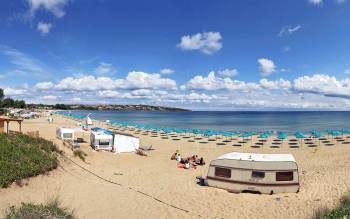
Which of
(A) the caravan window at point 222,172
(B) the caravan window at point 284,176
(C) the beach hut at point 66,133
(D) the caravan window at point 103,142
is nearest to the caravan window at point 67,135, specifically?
(C) the beach hut at point 66,133

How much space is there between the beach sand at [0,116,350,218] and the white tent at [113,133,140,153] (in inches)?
161

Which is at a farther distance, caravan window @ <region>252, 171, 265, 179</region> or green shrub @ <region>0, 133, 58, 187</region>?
caravan window @ <region>252, 171, 265, 179</region>

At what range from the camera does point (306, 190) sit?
15.3 meters

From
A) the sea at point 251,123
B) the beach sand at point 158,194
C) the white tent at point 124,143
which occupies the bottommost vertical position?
the sea at point 251,123

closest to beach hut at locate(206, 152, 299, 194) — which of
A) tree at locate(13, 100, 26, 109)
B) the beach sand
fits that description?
the beach sand

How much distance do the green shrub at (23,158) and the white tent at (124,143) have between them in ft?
25.4

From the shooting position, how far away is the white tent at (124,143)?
1003 inches

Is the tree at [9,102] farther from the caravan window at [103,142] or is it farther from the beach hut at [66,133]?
the caravan window at [103,142]

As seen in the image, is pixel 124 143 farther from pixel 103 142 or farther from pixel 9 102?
pixel 9 102

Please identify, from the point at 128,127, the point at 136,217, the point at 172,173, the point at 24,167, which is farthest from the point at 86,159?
the point at 128,127

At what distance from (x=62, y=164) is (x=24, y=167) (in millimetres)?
3171

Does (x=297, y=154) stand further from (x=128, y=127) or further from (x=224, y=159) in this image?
(x=128, y=127)

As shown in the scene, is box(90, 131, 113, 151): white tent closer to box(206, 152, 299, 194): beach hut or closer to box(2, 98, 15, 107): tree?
box(206, 152, 299, 194): beach hut

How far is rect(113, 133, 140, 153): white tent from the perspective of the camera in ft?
83.6
